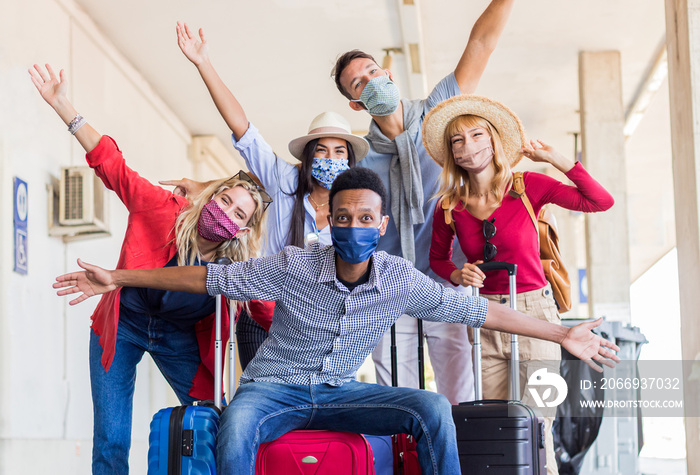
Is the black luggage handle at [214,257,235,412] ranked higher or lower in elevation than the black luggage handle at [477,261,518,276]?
lower

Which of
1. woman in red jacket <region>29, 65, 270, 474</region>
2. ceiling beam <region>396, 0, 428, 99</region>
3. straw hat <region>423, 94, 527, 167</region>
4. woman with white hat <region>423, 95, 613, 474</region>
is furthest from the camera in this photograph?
ceiling beam <region>396, 0, 428, 99</region>

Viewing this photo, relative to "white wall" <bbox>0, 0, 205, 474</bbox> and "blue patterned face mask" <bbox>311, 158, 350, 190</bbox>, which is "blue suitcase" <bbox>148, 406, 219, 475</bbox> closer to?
"blue patterned face mask" <bbox>311, 158, 350, 190</bbox>

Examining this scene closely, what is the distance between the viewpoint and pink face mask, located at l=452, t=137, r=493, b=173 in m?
3.71

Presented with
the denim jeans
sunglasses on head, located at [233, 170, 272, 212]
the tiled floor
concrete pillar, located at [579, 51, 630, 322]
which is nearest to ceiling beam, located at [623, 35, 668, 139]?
concrete pillar, located at [579, 51, 630, 322]

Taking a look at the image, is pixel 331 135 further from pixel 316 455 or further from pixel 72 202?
pixel 72 202

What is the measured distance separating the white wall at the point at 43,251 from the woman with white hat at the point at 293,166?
2.87 m

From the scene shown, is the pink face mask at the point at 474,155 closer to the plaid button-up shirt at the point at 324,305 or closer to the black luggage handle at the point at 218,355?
the plaid button-up shirt at the point at 324,305

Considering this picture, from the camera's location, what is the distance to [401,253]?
13.3ft

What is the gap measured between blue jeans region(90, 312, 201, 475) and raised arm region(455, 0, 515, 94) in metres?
1.86

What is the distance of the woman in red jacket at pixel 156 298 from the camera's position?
345cm

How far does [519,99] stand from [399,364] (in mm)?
8229

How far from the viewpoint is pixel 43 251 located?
684 cm

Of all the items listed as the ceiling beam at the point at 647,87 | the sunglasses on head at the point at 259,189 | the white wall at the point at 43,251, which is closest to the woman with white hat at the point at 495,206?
the sunglasses on head at the point at 259,189

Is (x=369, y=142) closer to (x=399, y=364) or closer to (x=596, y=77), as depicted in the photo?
(x=399, y=364)
